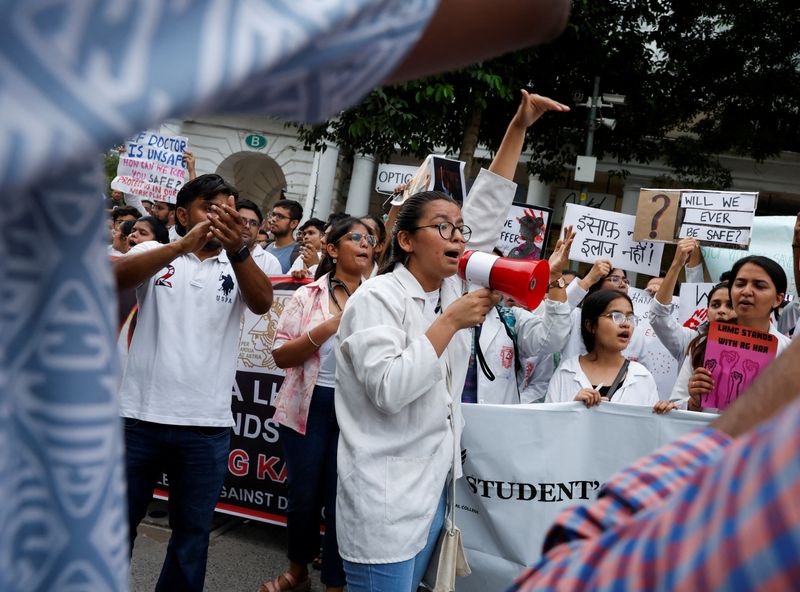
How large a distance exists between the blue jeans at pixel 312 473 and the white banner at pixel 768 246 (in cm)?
495

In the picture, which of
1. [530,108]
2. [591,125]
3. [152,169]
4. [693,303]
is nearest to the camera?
[530,108]

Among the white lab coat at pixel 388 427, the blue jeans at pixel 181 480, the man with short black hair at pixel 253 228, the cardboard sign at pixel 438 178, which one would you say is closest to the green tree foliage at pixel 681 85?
the man with short black hair at pixel 253 228

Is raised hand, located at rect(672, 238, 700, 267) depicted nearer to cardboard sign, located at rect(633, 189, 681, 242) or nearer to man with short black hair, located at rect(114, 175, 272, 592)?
cardboard sign, located at rect(633, 189, 681, 242)

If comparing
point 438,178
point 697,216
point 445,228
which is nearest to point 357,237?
point 438,178

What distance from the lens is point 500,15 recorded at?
629mm

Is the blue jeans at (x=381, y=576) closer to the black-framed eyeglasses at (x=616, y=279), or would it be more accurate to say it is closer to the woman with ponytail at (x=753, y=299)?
the woman with ponytail at (x=753, y=299)

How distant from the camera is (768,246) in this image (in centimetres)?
720

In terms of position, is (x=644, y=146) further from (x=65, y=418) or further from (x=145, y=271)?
(x=65, y=418)

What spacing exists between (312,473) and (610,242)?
4212 millimetres

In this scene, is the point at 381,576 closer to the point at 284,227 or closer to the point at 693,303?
the point at 693,303

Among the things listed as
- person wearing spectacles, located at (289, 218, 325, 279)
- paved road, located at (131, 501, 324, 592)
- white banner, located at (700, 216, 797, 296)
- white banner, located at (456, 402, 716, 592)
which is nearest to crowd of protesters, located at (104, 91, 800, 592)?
white banner, located at (456, 402, 716, 592)

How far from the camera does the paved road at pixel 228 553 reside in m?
3.87

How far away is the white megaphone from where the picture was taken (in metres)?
2.46

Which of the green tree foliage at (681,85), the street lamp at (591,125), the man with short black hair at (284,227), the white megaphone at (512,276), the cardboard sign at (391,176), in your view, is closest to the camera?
the white megaphone at (512,276)
